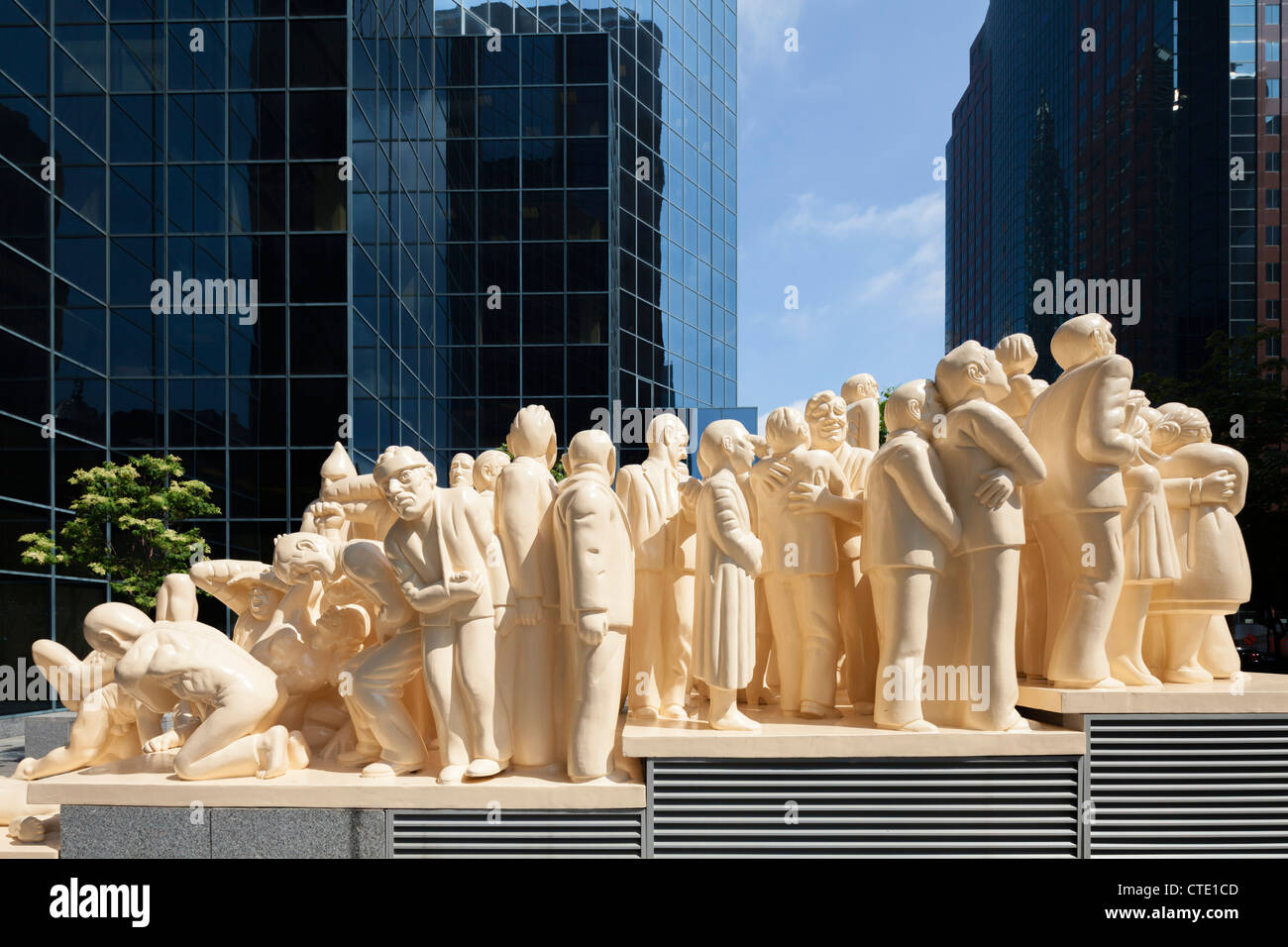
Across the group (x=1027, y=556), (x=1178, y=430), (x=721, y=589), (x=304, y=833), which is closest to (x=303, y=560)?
(x=304, y=833)

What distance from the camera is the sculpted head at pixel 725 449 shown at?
14.5ft

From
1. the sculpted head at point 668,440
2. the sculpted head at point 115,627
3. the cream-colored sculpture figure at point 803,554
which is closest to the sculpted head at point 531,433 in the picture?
the sculpted head at point 668,440

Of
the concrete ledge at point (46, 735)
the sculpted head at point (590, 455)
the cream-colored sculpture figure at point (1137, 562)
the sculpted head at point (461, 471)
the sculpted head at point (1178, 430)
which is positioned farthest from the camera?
the concrete ledge at point (46, 735)

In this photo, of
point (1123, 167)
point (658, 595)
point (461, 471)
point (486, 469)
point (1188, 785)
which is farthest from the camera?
point (1123, 167)

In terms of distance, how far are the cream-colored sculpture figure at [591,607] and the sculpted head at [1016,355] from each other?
281 centimetres

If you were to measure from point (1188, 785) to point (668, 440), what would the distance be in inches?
139

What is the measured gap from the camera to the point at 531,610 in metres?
4.22

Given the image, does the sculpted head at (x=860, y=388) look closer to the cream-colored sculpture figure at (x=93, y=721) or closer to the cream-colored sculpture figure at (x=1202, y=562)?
the cream-colored sculpture figure at (x=1202, y=562)

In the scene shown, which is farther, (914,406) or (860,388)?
(860,388)

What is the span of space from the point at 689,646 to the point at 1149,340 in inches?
1462

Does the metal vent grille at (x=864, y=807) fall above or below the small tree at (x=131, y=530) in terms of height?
below

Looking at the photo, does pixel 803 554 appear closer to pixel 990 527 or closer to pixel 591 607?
pixel 990 527

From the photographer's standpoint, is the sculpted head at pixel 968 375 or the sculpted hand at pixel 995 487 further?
the sculpted head at pixel 968 375

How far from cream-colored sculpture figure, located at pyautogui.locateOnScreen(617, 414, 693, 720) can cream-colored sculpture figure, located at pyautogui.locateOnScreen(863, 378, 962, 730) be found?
1.19 meters
